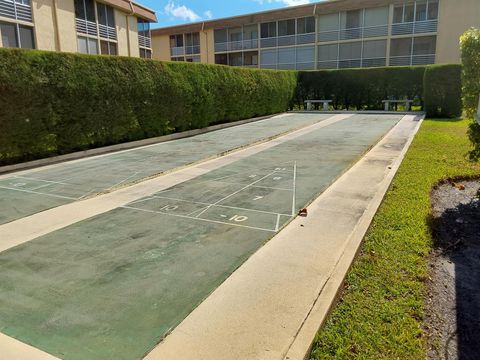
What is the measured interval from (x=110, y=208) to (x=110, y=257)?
198cm

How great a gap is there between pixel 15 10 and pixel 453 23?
31.8 meters

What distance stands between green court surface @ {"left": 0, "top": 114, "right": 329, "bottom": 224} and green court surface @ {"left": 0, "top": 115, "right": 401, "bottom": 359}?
1.34m

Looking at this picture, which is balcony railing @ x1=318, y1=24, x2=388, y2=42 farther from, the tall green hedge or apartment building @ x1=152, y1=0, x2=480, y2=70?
the tall green hedge

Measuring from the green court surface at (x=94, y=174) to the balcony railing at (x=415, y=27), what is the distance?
2643 centimetres

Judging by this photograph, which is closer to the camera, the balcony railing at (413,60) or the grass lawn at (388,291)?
the grass lawn at (388,291)

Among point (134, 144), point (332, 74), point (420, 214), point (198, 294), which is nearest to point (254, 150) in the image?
point (134, 144)

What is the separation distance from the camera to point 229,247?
461 cm

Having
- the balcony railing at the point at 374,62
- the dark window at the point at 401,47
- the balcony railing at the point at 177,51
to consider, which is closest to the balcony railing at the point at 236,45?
the balcony railing at the point at 177,51

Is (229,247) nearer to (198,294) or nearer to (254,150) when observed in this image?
(198,294)

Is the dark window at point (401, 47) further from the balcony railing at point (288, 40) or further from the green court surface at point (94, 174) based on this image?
the green court surface at point (94, 174)

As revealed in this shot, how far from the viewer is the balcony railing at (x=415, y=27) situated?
3275 cm

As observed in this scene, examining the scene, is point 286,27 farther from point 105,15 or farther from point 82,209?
point 82,209

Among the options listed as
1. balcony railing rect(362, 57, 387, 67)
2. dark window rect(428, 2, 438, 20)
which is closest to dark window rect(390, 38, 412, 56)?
balcony railing rect(362, 57, 387, 67)

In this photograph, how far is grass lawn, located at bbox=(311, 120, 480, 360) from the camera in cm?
288
